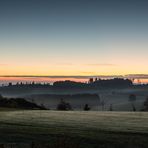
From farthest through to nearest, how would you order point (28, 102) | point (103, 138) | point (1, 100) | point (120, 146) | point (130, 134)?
point (28, 102), point (1, 100), point (130, 134), point (103, 138), point (120, 146)

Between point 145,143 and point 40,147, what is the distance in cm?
1461

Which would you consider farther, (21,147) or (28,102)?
(28,102)

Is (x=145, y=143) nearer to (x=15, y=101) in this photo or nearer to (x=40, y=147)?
(x=40, y=147)

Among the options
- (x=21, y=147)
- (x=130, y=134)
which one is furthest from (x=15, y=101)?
(x=21, y=147)

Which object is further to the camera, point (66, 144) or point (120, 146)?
point (120, 146)

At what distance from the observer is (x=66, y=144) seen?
28.5 meters

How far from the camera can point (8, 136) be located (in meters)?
43.6

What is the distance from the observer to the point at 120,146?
39688 mm

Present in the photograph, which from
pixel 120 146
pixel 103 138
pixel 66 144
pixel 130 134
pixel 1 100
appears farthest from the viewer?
pixel 1 100

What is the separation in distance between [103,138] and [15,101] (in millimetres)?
122806

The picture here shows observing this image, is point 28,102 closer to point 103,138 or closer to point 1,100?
point 1,100

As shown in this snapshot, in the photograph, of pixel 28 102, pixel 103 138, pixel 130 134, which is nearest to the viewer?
pixel 103 138

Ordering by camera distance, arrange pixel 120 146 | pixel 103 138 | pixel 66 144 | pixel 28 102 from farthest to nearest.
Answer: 1. pixel 28 102
2. pixel 103 138
3. pixel 120 146
4. pixel 66 144

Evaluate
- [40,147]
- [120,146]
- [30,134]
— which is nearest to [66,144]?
[40,147]
